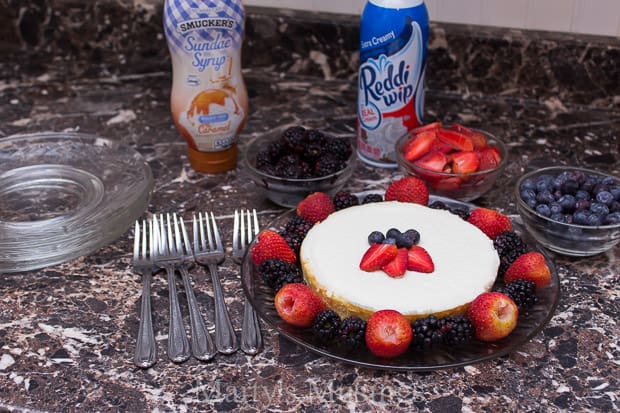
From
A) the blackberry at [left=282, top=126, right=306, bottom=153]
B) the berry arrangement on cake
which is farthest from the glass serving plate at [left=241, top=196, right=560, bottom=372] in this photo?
the blackberry at [left=282, top=126, right=306, bottom=153]

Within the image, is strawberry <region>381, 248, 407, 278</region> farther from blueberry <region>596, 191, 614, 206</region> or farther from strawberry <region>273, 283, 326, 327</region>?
blueberry <region>596, 191, 614, 206</region>

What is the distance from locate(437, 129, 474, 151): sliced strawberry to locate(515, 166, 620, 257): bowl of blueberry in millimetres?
141

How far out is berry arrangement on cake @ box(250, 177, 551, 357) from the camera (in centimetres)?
94

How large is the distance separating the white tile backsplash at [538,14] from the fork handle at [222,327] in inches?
35.3

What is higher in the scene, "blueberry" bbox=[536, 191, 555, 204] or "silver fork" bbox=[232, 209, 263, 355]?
"blueberry" bbox=[536, 191, 555, 204]

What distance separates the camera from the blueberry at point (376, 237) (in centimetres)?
109

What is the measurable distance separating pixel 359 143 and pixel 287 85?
39 cm

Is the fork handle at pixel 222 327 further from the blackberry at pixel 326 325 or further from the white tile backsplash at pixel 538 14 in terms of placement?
the white tile backsplash at pixel 538 14

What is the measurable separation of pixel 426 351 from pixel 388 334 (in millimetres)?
76

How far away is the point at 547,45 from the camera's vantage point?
1.58 m

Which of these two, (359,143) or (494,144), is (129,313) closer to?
(359,143)

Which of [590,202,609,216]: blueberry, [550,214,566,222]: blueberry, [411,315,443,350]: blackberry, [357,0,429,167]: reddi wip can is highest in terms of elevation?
[357,0,429,167]: reddi wip can

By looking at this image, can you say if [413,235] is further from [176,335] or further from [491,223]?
[176,335]

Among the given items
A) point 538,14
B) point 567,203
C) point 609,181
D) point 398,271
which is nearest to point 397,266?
point 398,271
